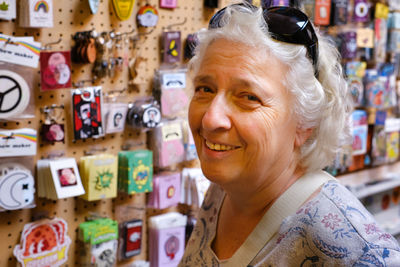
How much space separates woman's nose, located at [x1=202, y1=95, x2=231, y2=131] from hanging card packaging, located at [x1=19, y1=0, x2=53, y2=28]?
0.73 m

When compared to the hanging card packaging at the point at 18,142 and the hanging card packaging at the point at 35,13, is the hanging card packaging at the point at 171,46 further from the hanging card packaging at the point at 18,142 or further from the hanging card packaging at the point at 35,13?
the hanging card packaging at the point at 18,142

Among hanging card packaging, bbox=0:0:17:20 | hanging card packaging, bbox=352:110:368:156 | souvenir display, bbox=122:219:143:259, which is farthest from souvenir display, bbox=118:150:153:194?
hanging card packaging, bbox=352:110:368:156

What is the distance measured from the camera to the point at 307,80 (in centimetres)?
120

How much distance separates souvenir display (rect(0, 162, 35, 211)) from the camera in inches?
60.1

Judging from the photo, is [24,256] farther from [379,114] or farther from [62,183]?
[379,114]

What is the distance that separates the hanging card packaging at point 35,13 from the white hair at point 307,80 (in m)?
0.56

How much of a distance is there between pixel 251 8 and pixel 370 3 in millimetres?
1940

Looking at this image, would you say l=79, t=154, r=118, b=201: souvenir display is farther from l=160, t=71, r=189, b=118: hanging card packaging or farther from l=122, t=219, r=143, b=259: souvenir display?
l=160, t=71, r=189, b=118: hanging card packaging

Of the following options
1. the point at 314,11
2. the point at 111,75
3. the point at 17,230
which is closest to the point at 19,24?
the point at 111,75

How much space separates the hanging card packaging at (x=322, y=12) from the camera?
2521 millimetres

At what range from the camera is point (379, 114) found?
2955mm

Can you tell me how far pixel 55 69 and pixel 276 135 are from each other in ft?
2.77

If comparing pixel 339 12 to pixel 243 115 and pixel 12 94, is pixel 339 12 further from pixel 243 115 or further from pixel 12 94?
pixel 12 94

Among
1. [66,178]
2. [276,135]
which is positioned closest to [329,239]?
[276,135]
